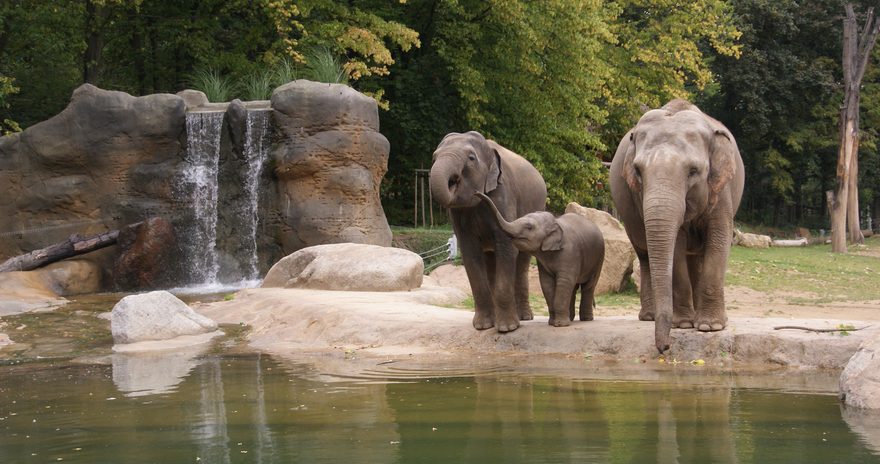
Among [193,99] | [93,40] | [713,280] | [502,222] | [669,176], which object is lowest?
[713,280]

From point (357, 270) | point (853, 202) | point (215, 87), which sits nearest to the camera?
point (357, 270)

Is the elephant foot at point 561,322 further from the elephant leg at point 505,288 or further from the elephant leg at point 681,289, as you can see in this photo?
the elephant leg at point 681,289

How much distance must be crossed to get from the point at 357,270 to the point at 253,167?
6578 millimetres

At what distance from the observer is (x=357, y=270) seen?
1619 centimetres

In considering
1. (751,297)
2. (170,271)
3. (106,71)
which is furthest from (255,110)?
(106,71)

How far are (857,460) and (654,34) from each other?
92.1 feet

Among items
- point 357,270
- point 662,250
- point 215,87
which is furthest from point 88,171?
point 662,250

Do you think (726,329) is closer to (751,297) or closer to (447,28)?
(751,297)

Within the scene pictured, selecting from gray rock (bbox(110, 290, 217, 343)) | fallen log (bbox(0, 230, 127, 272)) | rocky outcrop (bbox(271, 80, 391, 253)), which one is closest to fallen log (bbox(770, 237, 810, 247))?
rocky outcrop (bbox(271, 80, 391, 253))

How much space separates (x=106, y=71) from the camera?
106 feet

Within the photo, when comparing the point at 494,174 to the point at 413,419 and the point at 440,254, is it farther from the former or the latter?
the point at 440,254

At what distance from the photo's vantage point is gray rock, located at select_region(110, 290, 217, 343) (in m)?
12.7

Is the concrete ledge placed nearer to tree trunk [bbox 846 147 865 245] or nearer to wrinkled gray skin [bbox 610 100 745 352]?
wrinkled gray skin [bbox 610 100 745 352]

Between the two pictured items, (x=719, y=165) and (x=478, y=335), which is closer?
(x=719, y=165)
